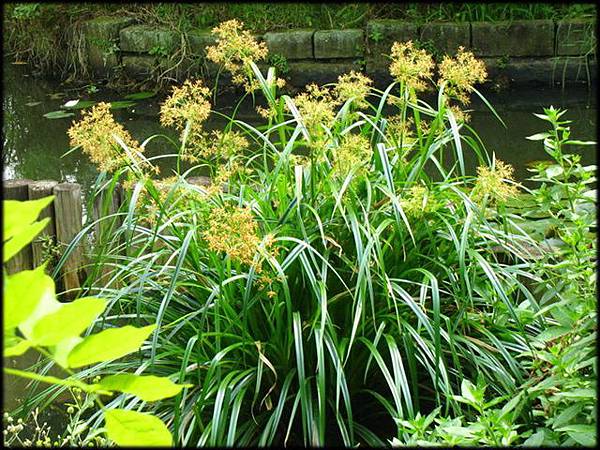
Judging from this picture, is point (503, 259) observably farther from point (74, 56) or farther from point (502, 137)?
point (74, 56)

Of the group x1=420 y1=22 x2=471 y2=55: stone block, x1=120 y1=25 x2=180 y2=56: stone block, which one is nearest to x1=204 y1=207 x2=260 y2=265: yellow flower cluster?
x1=420 y1=22 x2=471 y2=55: stone block

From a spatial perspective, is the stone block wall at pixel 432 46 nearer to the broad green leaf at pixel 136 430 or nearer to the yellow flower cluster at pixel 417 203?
the yellow flower cluster at pixel 417 203

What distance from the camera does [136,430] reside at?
37cm

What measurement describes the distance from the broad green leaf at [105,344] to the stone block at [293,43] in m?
6.44

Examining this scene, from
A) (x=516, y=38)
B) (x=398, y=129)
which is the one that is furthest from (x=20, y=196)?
(x=516, y=38)

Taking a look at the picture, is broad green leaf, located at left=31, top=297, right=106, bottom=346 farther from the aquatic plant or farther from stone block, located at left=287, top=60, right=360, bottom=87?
stone block, located at left=287, top=60, right=360, bottom=87

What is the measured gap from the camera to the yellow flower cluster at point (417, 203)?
2.05 m

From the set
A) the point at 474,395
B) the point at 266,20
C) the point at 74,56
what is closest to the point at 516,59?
the point at 266,20

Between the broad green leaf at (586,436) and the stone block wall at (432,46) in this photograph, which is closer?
the broad green leaf at (586,436)

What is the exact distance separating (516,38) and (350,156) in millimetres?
4796

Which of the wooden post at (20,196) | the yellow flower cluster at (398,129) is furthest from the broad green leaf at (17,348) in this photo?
the wooden post at (20,196)

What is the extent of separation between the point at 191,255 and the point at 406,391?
722 millimetres

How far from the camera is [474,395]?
1.41 metres

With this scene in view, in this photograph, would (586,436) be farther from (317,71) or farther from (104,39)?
(104,39)
